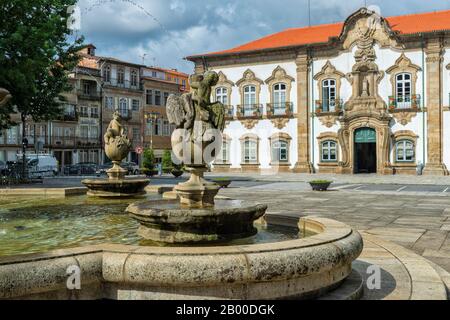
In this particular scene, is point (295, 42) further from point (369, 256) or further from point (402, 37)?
point (369, 256)

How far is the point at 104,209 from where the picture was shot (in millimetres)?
9828

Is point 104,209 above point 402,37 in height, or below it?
below

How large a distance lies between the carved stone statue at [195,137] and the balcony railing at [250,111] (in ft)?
106

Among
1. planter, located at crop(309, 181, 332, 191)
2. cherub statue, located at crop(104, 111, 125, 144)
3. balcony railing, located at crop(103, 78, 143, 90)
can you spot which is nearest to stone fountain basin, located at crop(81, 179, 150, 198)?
cherub statue, located at crop(104, 111, 125, 144)

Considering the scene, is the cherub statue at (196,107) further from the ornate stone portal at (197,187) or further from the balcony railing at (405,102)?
the balcony railing at (405,102)

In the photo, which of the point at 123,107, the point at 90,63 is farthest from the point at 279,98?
the point at 90,63

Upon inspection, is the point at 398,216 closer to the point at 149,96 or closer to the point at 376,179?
the point at 376,179

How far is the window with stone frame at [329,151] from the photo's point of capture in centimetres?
3541

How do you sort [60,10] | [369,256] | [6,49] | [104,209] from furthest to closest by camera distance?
[60,10] → [6,49] → [104,209] → [369,256]

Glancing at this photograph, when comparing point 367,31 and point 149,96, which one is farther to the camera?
point 149,96

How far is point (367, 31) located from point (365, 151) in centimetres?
974

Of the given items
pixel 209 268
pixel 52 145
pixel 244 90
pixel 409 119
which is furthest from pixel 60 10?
pixel 52 145

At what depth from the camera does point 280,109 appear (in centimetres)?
3731

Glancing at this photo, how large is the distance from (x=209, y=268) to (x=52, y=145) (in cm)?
5206
